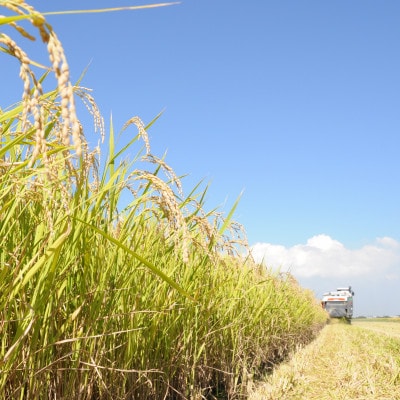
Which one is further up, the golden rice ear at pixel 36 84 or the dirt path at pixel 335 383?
the golden rice ear at pixel 36 84

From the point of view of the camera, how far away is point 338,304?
30.2 metres

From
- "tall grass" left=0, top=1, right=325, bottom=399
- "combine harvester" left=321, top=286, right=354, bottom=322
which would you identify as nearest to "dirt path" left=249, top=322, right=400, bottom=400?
"tall grass" left=0, top=1, right=325, bottom=399

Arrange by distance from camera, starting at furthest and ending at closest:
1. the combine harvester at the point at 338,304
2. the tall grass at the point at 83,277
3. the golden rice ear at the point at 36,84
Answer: the combine harvester at the point at 338,304, the tall grass at the point at 83,277, the golden rice ear at the point at 36,84

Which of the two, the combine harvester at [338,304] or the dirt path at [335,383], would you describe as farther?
the combine harvester at [338,304]

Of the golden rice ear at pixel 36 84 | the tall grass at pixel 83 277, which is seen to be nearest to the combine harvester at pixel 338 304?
the tall grass at pixel 83 277

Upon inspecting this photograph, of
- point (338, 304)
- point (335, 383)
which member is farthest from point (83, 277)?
point (338, 304)

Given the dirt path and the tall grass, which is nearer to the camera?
the tall grass

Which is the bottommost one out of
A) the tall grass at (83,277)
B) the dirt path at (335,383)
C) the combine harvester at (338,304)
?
the dirt path at (335,383)

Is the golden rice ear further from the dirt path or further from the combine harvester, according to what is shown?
the combine harvester

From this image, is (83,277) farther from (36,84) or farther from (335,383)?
(335,383)

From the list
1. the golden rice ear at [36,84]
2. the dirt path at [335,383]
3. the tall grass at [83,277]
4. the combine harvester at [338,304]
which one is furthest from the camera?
the combine harvester at [338,304]

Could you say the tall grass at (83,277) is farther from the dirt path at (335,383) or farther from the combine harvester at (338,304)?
the combine harvester at (338,304)

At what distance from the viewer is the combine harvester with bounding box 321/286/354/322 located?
97.7 ft

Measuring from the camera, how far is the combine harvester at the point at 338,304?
29781 millimetres
